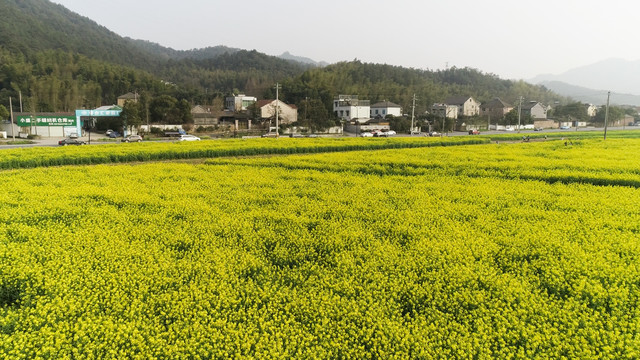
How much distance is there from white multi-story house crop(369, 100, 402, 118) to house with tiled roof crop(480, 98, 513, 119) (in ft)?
77.7

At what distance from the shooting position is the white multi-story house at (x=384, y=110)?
79250mm

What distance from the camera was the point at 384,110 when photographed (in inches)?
3140

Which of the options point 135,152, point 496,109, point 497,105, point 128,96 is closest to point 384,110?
point 496,109

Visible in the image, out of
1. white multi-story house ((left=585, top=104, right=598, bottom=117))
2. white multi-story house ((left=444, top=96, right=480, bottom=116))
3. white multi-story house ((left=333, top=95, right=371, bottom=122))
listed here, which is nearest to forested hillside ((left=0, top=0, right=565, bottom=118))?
white multi-story house ((left=333, top=95, right=371, bottom=122))

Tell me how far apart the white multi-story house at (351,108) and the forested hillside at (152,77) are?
2.81m

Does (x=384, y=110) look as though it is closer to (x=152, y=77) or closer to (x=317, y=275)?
(x=152, y=77)

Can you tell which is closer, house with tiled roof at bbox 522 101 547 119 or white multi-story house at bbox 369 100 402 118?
white multi-story house at bbox 369 100 402 118

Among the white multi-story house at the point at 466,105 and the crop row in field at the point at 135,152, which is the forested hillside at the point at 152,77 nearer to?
the white multi-story house at the point at 466,105

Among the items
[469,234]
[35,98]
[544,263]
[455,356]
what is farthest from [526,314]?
[35,98]

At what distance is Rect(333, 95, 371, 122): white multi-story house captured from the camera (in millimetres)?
76188

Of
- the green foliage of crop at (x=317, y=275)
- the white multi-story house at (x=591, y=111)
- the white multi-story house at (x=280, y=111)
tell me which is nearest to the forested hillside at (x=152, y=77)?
the white multi-story house at (x=280, y=111)

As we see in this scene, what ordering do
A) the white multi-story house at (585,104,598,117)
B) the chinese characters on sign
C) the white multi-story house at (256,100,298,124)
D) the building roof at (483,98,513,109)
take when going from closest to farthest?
the chinese characters on sign → the white multi-story house at (256,100,298,124) → the building roof at (483,98,513,109) → the white multi-story house at (585,104,598,117)

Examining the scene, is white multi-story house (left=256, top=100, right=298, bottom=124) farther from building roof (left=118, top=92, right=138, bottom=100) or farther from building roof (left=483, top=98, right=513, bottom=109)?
building roof (left=483, top=98, right=513, bottom=109)

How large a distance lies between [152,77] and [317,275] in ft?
275
